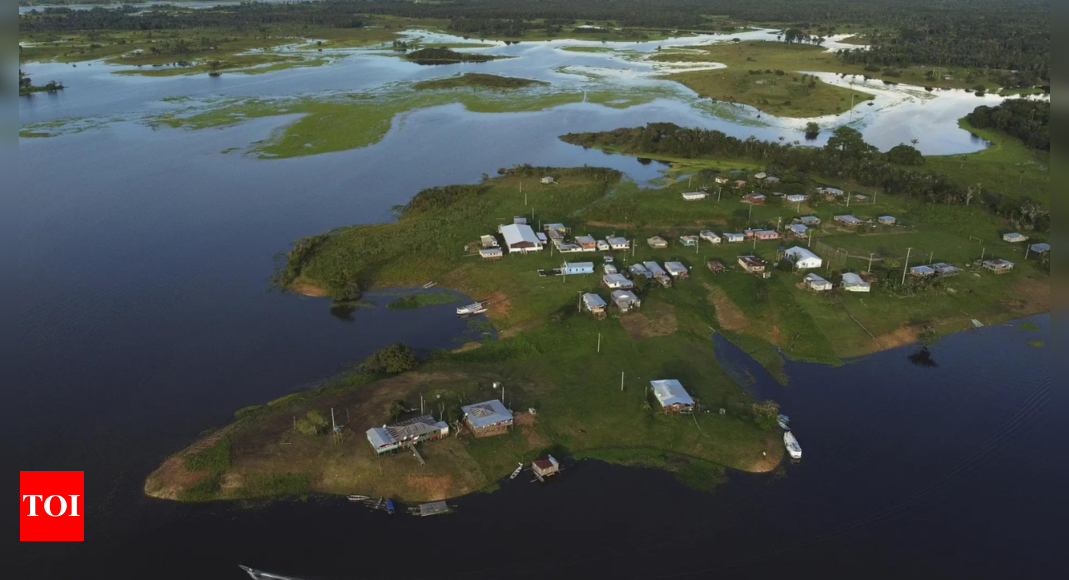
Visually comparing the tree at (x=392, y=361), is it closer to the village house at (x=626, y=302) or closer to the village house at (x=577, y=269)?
the village house at (x=626, y=302)

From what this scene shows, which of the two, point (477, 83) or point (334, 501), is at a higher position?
point (477, 83)

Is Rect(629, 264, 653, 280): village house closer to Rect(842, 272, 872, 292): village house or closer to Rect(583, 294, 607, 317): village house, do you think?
Rect(583, 294, 607, 317): village house

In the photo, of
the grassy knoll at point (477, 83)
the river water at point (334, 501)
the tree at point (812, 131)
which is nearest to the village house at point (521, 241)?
the river water at point (334, 501)

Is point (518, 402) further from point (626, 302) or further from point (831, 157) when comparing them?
point (831, 157)

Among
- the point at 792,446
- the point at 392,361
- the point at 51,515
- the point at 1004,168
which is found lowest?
the point at 51,515

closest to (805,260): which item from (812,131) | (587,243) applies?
(587,243)

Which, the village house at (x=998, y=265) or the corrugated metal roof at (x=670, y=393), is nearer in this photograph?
the corrugated metal roof at (x=670, y=393)
